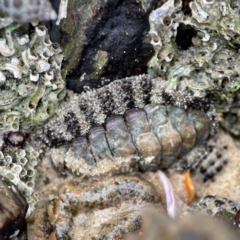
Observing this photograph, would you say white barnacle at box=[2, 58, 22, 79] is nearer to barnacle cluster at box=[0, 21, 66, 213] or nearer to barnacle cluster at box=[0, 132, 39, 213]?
barnacle cluster at box=[0, 21, 66, 213]

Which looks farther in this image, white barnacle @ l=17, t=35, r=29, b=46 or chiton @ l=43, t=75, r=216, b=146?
chiton @ l=43, t=75, r=216, b=146

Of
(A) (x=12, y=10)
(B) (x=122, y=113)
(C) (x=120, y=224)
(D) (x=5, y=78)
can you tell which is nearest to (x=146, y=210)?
(C) (x=120, y=224)

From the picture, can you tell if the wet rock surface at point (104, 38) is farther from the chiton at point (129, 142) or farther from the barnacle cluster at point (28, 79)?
the chiton at point (129, 142)

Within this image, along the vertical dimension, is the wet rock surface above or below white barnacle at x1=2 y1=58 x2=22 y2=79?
above

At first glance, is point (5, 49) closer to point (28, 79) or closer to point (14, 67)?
point (14, 67)

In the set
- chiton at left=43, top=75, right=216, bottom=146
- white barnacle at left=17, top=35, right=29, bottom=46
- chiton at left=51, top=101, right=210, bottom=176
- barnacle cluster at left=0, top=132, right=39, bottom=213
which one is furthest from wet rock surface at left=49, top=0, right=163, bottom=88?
barnacle cluster at left=0, top=132, right=39, bottom=213

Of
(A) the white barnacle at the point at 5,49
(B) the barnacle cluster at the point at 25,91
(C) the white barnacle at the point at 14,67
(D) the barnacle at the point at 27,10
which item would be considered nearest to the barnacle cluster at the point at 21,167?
(B) the barnacle cluster at the point at 25,91

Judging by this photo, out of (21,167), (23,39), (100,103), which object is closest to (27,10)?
(23,39)
